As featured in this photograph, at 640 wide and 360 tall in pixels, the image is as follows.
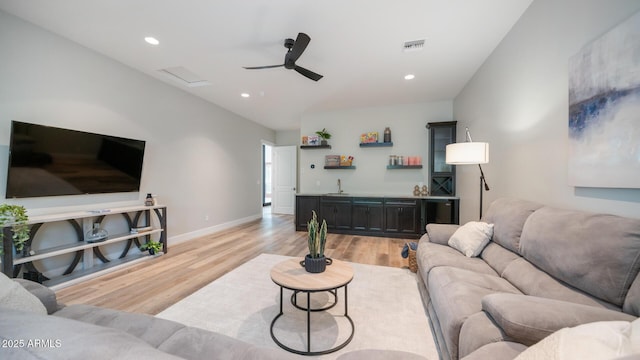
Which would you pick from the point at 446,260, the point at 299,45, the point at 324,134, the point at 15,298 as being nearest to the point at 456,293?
the point at 446,260

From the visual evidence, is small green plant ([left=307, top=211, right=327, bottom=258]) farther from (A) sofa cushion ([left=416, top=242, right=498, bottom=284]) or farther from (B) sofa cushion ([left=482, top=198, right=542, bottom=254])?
(B) sofa cushion ([left=482, top=198, right=542, bottom=254])

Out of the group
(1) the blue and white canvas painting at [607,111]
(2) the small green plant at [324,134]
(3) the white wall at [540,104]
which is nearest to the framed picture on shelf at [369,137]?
(2) the small green plant at [324,134]

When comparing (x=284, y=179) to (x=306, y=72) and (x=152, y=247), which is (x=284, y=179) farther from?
(x=306, y=72)

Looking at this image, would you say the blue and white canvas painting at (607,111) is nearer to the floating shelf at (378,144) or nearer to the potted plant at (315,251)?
the potted plant at (315,251)

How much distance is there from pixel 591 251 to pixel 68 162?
181 inches

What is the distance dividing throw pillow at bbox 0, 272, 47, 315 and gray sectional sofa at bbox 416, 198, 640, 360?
5.83 feet

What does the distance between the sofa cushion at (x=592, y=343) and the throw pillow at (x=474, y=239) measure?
4.95 ft

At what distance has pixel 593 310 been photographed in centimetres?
96

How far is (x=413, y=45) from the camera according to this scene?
9.14 ft

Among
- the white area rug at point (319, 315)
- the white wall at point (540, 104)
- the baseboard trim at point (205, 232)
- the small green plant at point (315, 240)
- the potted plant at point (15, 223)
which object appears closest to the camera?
the white wall at point (540, 104)

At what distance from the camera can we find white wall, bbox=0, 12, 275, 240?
242 cm

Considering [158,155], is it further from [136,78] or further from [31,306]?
[31,306]

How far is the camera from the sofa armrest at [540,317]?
0.92 meters

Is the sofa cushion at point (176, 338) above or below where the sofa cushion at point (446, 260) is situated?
below
